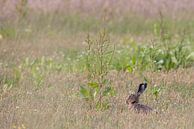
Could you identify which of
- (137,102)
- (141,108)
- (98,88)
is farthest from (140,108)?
(98,88)

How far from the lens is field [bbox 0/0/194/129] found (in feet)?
26.3

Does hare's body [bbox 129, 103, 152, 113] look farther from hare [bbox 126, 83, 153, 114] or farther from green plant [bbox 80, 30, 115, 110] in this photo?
green plant [bbox 80, 30, 115, 110]

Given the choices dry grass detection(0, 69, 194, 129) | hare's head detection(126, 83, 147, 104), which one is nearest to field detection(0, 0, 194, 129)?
dry grass detection(0, 69, 194, 129)

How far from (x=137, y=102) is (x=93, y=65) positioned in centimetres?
103

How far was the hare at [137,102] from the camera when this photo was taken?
8266 millimetres

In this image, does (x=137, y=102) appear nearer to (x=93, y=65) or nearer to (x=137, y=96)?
(x=137, y=96)

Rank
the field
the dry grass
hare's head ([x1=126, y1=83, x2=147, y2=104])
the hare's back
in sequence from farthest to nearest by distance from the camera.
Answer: hare's head ([x1=126, y1=83, x2=147, y2=104]) → the hare's back → the field → the dry grass

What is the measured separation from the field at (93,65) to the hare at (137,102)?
0.29 ft

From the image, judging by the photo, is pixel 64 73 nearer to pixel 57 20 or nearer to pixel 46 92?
pixel 46 92

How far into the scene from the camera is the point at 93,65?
30.4 ft

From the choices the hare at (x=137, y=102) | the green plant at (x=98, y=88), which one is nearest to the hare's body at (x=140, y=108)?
the hare at (x=137, y=102)

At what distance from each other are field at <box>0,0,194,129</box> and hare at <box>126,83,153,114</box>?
87mm

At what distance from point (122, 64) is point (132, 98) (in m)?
2.62

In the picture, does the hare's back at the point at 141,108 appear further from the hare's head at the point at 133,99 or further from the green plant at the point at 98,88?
the green plant at the point at 98,88
